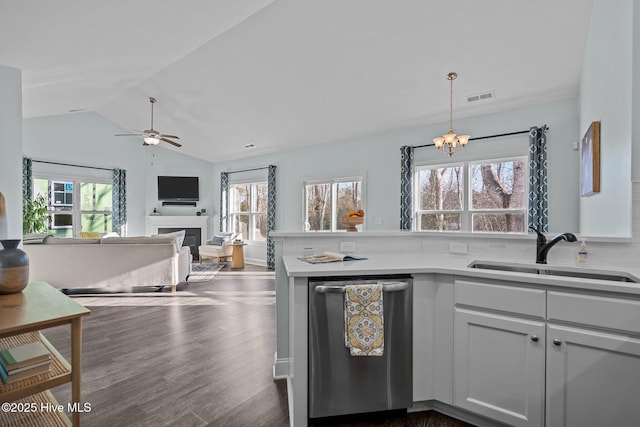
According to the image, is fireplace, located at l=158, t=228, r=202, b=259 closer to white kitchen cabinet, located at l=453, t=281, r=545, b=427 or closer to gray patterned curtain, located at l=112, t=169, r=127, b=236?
gray patterned curtain, located at l=112, t=169, r=127, b=236

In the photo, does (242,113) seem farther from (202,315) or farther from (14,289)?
(14,289)

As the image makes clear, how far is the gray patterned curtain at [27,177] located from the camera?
5.95 m

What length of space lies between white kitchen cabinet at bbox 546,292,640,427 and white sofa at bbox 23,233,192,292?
15.3ft

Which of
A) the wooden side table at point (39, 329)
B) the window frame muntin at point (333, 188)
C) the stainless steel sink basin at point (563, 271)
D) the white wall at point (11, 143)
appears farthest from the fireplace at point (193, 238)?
the stainless steel sink basin at point (563, 271)

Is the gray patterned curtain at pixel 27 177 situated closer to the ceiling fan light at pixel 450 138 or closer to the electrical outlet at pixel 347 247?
the electrical outlet at pixel 347 247

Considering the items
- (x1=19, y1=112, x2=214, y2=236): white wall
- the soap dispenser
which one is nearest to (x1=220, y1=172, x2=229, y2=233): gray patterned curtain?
(x1=19, y1=112, x2=214, y2=236): white wall

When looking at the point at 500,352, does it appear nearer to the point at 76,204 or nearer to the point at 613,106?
the point at 613,106

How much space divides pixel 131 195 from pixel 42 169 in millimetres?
1778

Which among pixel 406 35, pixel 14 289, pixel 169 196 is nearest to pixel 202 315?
pixel 14 289

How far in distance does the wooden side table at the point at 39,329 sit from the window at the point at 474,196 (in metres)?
4.79

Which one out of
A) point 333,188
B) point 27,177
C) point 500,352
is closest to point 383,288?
point 500,352

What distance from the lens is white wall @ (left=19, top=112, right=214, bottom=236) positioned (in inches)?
249

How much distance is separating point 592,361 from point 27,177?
8.36m

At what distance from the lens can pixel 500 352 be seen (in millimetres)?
1610
